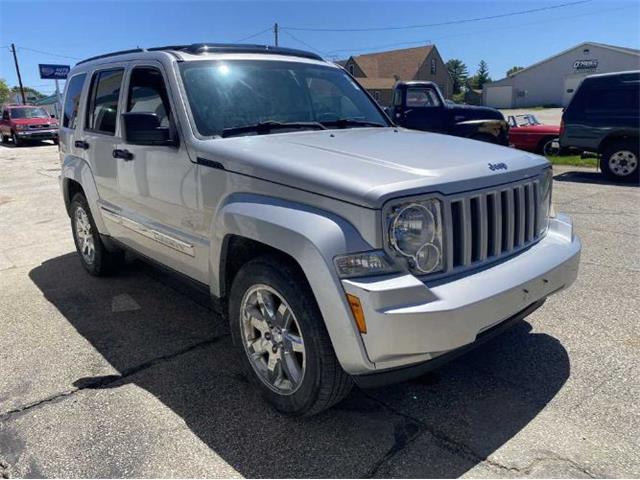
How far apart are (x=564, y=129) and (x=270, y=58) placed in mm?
9345

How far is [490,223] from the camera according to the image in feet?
9.16

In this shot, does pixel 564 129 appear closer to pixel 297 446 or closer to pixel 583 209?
pixel 583 209

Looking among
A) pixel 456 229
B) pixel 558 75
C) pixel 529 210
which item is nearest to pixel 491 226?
pixel 456 229

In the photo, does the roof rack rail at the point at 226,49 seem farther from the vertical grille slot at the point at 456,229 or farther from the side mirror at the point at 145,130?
the vertical grille slot at the point at 456,229

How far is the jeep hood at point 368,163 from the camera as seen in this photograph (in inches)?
97.3

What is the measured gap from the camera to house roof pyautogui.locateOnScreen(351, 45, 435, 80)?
5938 cm

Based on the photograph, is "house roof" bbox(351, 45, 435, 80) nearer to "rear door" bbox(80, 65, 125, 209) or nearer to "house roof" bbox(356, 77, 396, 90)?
"house roof" bbox(356, 77, 396, 90)

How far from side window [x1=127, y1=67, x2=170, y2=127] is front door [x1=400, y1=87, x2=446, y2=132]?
8954mm

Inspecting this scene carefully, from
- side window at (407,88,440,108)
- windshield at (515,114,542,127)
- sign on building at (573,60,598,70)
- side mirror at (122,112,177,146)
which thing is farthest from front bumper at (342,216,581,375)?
sign on building at (573,60,598,70)

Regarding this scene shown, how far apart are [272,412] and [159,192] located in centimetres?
172

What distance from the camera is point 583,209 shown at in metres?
8.09

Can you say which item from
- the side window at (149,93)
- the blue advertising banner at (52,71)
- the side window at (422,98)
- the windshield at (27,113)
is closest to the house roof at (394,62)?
the blue advertising banner at (52,71)

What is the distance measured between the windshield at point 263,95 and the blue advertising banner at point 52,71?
41717 mm

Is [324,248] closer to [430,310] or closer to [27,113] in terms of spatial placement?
[430,310]
